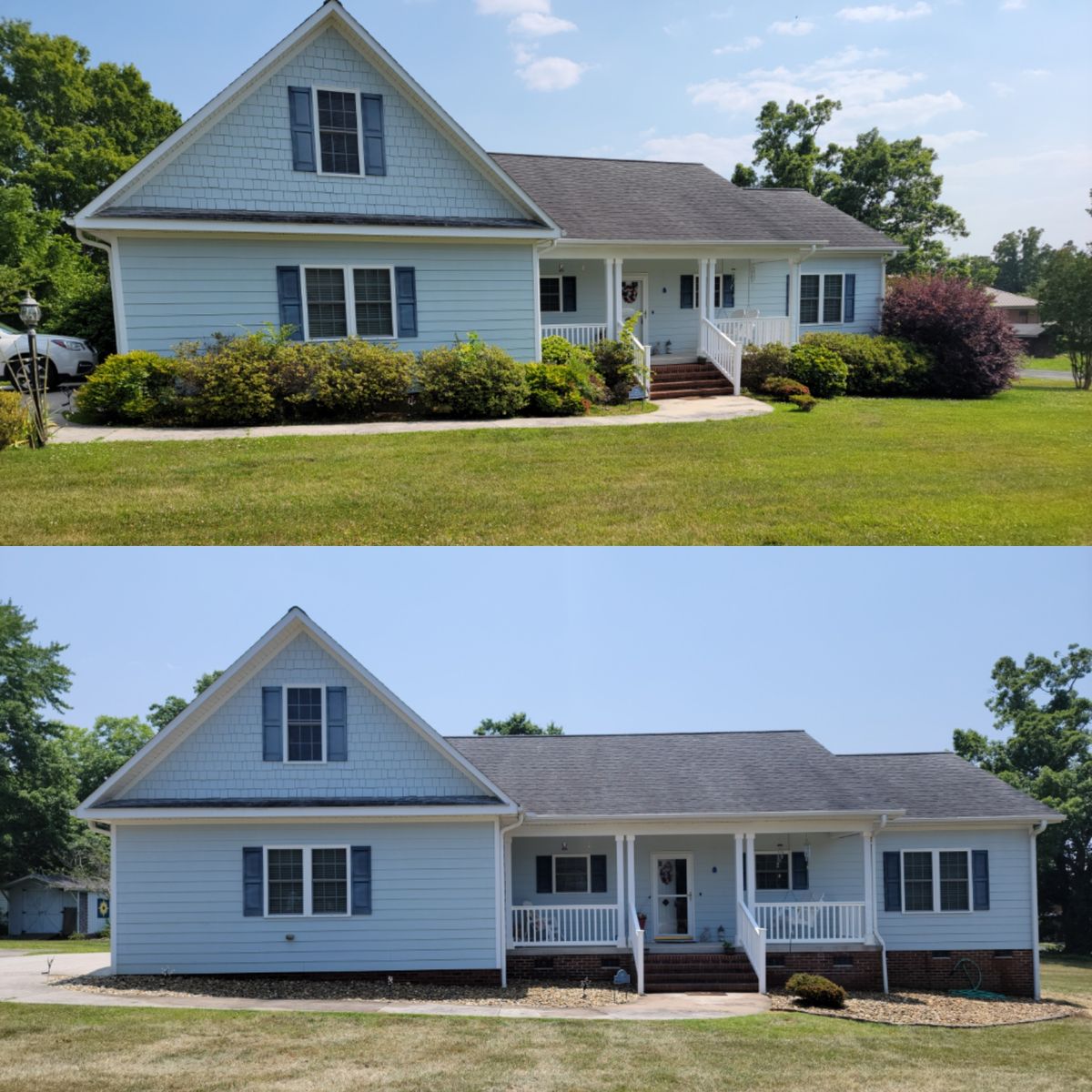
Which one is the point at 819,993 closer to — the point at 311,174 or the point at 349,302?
the point at 349,302

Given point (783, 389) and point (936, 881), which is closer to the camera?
point (936, 881)

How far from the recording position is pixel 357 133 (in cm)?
2172

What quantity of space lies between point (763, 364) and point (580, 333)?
4332 millimetres

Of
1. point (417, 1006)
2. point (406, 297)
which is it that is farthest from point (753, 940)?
point (406, 297)

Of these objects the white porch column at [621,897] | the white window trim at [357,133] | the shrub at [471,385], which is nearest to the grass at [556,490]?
the shrub at [471,385]

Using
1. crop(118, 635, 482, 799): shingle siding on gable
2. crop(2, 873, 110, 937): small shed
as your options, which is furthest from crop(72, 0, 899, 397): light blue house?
crop(2, 873, 110, 937): small shed

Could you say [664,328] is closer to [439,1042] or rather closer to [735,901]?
[735,901]

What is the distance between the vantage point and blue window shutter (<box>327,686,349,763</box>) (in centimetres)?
1554

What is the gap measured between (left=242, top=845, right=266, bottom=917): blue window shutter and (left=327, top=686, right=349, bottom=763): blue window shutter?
65.2 inches

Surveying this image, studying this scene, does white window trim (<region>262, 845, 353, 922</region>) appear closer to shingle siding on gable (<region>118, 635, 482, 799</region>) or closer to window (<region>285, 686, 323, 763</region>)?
shingle siding on gable (<region>118, 635, 482, 799</region>)

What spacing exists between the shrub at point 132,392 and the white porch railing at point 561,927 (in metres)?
10.3

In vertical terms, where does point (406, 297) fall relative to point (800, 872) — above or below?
above

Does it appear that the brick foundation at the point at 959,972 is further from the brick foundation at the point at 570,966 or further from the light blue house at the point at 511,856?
the brick foundation at the point at 570,966

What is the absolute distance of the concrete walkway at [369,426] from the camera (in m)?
18.2
